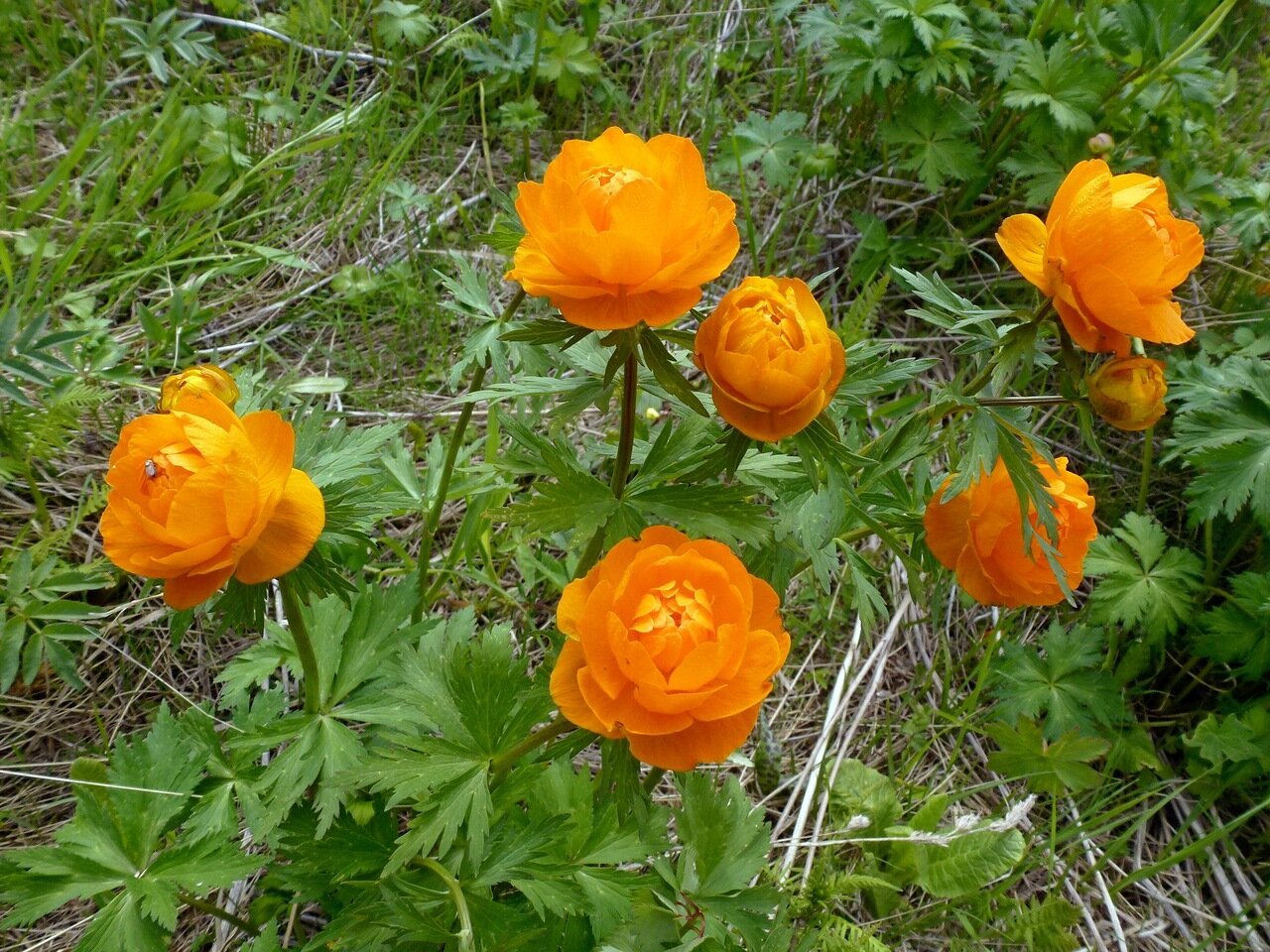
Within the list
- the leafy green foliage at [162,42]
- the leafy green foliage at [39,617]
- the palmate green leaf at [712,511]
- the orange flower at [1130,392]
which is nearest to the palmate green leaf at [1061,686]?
the orange flower at [1130,392]

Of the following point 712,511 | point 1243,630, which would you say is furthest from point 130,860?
point 1243,630

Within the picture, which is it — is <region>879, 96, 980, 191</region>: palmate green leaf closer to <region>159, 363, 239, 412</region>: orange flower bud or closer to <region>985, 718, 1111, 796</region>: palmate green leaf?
<region>985, 718, 1111, 796</region>: palmate green leaf

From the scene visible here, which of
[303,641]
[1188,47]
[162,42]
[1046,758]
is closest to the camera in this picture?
[303,641]

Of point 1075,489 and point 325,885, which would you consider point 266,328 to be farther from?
point 1075,489

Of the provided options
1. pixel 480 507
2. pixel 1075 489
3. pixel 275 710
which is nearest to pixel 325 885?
pixel 275 710

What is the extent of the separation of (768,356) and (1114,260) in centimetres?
39

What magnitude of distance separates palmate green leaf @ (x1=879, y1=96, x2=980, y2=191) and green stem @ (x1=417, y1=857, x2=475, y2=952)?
1.93m

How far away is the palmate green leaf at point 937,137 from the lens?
7.36 feet

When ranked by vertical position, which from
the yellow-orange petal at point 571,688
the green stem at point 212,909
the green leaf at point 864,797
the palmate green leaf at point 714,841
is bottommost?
the green leaf at point 864,797

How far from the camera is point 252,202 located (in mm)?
2410

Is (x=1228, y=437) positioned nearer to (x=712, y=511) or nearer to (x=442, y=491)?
(x=712, y=511)

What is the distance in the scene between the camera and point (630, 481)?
3.84ft

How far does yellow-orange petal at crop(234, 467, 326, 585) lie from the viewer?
90 centimetres

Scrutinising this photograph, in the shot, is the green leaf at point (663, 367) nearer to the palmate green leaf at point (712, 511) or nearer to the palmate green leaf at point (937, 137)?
the palmate green leaf at point (712, 511)
